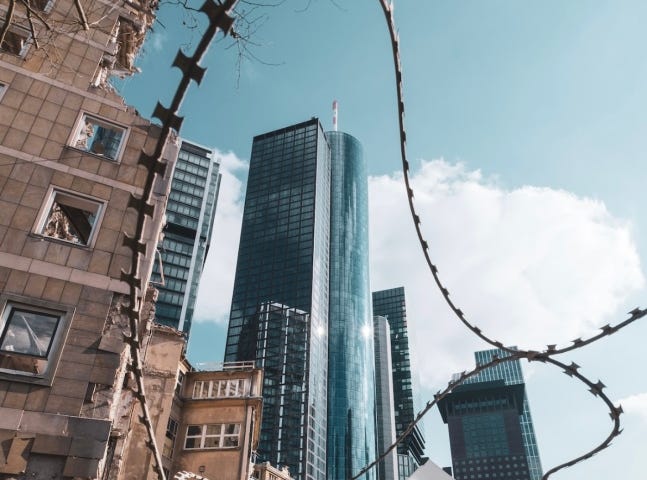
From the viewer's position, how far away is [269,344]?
129 meters

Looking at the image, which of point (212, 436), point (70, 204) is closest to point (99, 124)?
point (70, 204)

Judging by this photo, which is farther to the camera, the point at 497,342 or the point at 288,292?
the point at 288,292

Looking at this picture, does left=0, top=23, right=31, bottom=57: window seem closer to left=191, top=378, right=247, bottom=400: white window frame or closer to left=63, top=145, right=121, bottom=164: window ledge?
left=63, top=145, right=121, bottom=164: window ledge

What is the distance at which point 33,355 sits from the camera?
10.5 metres

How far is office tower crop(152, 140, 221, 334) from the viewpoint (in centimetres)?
12474

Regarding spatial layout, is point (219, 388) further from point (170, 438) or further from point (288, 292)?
point (288, 292)

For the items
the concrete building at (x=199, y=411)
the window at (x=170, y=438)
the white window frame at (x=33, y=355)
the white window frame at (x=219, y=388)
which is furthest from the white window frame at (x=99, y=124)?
the white window frame at (x=219, y=388)

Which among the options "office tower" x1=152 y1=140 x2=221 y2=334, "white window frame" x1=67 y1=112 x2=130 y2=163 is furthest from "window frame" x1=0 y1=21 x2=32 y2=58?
"office tower" x1=152 y1=140 x2=221 y2=334

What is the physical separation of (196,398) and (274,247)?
138m

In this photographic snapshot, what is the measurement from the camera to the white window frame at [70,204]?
12.1 meters

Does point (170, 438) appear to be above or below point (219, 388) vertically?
below

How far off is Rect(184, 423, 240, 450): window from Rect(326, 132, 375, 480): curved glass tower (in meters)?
126

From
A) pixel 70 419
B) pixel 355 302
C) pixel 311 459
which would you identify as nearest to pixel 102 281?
pixel 70 419

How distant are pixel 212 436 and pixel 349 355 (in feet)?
466
